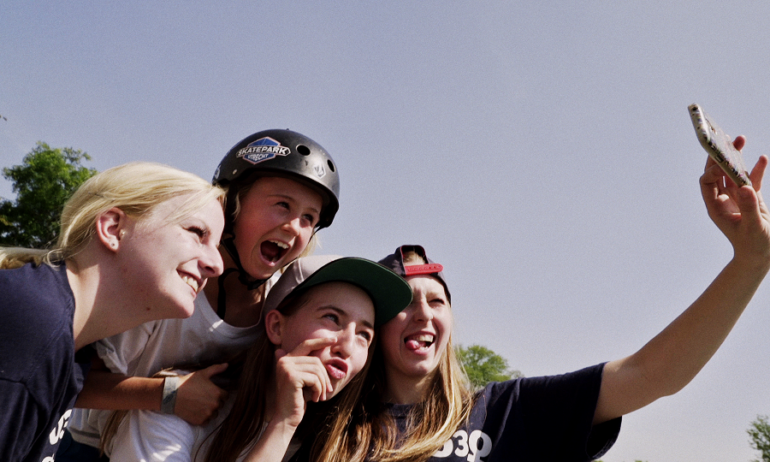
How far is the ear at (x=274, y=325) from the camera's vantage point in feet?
13.7

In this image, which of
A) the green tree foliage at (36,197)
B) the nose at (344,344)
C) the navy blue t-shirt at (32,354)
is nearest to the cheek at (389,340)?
the nose at (344,344)

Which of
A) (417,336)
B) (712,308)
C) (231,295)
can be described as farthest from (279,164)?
(712,308)

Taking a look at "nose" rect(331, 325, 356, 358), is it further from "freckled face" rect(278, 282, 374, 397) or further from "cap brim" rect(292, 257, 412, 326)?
"cap brim" rect(292, 257, 412, 326)

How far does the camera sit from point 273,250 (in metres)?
4.70

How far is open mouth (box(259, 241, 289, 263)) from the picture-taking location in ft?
15.3

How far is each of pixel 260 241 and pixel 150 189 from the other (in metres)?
1.26

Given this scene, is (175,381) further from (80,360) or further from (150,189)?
(150,189)

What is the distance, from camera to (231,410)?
155 inches

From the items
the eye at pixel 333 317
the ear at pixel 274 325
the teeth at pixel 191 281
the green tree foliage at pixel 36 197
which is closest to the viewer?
the teeth at pixel 191 281

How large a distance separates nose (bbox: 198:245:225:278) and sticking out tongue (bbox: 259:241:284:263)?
3.77 feet

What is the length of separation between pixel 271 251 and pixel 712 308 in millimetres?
3236

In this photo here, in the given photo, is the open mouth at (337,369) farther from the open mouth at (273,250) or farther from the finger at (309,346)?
the open mouth at (273,250)

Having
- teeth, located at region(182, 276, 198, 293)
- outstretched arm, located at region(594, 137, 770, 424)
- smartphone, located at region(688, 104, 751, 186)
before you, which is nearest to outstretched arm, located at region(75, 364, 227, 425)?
teeth, located at region(182, 276, 198, 293)

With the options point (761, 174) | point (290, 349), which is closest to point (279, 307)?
point (290, 349)
